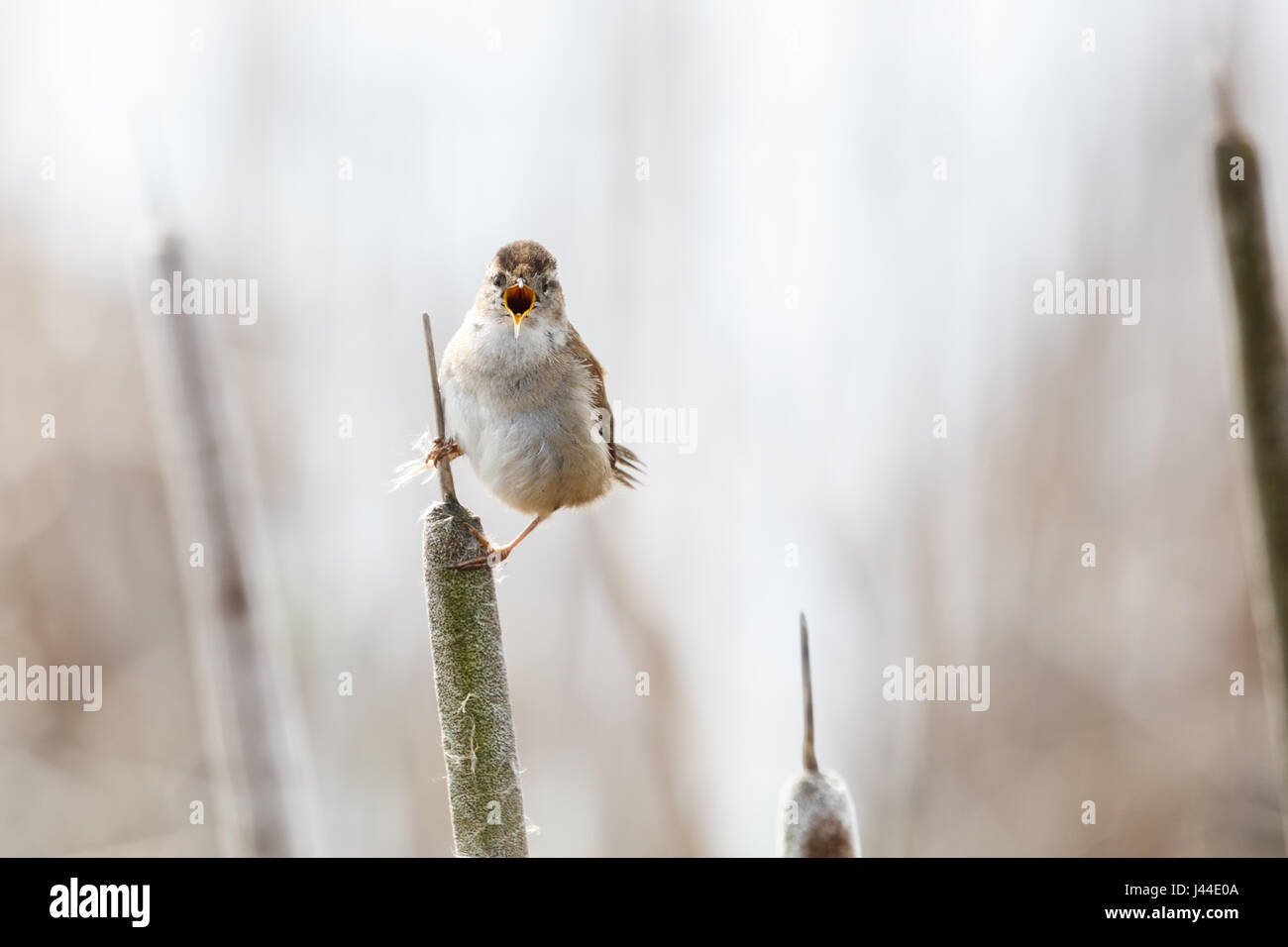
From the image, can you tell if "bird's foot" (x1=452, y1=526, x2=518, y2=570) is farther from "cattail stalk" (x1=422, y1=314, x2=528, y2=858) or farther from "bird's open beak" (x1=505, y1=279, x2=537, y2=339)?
"bird's open beak" (x1=505, y1=279, x2=537, y2=339)

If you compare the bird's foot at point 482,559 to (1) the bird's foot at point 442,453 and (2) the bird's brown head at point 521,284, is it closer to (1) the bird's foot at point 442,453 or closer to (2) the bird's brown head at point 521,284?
(1) the bird's foot at point 442,453

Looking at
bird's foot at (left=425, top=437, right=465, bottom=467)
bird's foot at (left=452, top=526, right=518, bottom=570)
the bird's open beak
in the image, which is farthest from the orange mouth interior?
bird's foot at (left=452, top=526, right=518, bottom=570)

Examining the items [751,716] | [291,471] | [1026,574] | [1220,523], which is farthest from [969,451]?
[291,471]

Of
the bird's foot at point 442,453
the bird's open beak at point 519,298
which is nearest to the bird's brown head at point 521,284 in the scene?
the bird's open beak at point 519,298


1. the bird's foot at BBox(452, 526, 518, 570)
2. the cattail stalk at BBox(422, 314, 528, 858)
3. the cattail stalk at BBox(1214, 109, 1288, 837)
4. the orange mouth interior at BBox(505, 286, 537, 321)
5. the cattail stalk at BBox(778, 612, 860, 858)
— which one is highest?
the orange mouth interior at BBox(505, 286, 537, 321)

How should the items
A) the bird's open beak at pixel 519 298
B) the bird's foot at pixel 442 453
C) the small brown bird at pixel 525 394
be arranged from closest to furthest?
1. the bird's foot at pixel 442 453
2. the small brown bird at pixel 525 394
3. the bird's open beak at pixel 519 298

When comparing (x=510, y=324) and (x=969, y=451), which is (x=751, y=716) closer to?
(x=969, y=451)

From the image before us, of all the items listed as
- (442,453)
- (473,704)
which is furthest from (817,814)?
(442,453)

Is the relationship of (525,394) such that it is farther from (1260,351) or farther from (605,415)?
(1260,351)
